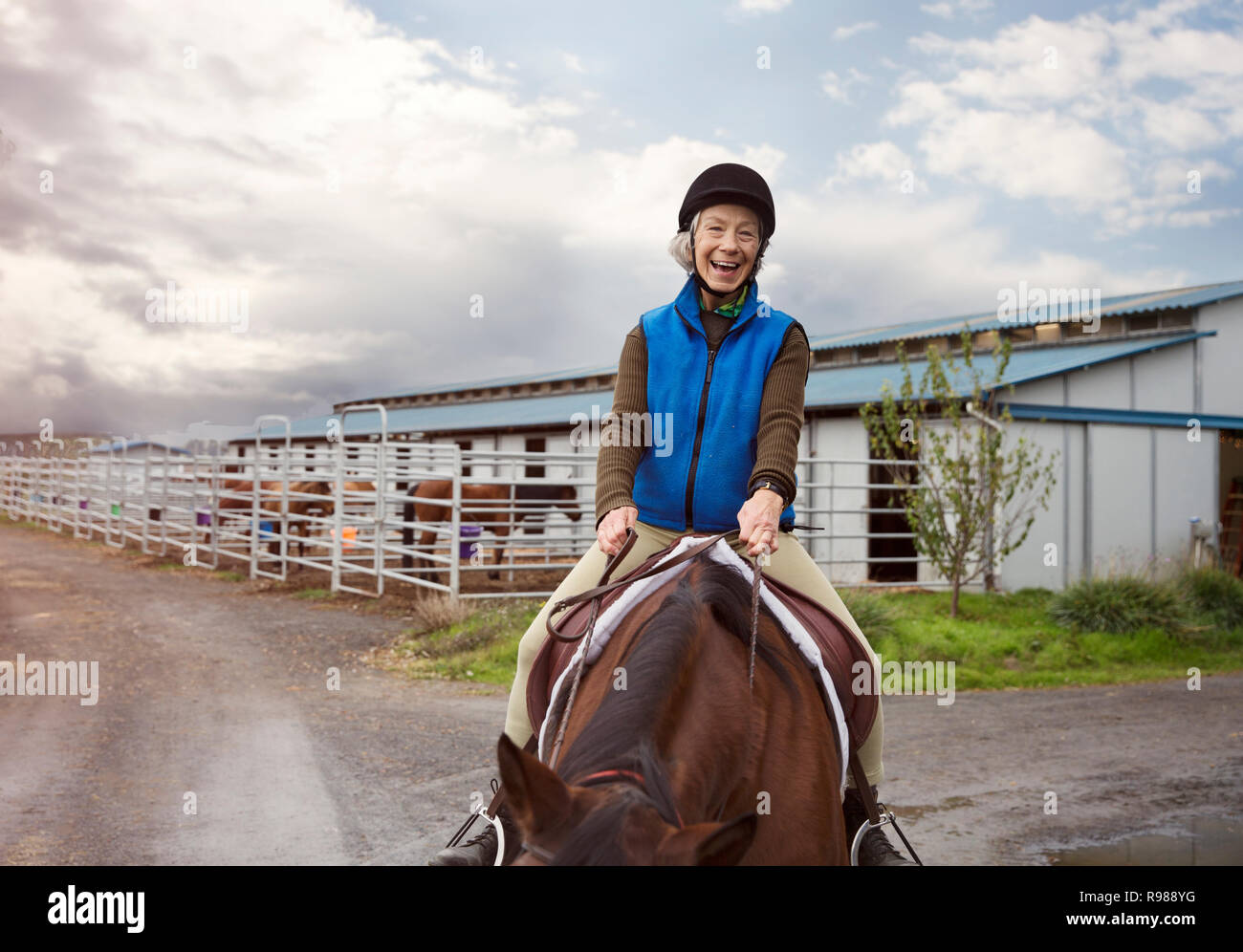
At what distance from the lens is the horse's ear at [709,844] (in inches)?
41.5

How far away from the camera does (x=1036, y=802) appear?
4578 mm

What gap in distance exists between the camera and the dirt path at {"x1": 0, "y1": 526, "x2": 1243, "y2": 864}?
378 cm

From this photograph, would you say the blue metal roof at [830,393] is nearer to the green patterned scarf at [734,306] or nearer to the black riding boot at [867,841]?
the green patterned scarf at [734,306]

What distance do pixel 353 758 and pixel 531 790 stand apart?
14.1 feet

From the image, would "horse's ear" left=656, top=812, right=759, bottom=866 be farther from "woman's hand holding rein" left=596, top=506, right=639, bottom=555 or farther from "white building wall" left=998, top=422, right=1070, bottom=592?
"white building wall" left=998, top=422, right=1070, bottom=592

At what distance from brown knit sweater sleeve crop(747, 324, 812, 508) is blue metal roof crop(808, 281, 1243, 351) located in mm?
10673

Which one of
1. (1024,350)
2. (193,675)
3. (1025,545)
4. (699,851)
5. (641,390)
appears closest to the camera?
(699,851)

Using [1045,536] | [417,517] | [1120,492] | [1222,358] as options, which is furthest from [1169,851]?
[1222,358]

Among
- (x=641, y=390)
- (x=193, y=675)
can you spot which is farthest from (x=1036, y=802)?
(x=193, y=675)

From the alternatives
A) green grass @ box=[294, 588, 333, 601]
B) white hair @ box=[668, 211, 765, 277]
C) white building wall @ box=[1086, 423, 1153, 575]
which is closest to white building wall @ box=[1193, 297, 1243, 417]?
white building wall @ box=[1086, 423, 1153, 575]

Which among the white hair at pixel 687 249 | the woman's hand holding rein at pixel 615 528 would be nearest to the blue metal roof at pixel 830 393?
the white hair at pixel 687 249
